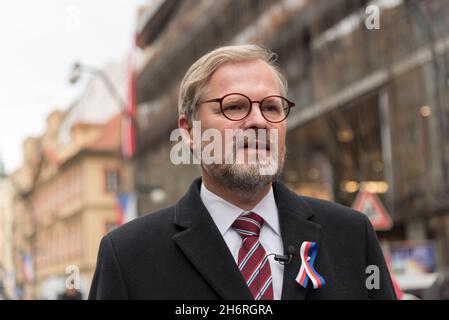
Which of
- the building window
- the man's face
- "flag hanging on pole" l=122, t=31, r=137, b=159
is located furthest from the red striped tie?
the building window

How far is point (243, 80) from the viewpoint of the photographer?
2164 millimetres

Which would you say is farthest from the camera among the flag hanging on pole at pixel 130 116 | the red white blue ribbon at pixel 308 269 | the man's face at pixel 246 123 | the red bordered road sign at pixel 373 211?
the flag hanging on pole at pixel 130 116

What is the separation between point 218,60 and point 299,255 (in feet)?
2.02

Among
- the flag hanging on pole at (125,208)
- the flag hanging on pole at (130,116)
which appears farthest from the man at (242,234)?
the flag hanging on pole at (130,116)

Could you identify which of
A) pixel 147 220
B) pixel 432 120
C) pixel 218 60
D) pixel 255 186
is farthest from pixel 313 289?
pixel 432 120

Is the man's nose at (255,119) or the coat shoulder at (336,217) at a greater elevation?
the man's nose at (255,119)

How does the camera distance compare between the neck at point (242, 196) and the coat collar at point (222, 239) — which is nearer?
the coat collar at point (222, 239)

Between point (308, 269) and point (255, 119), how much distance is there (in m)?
0.44

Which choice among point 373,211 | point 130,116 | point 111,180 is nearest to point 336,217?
point 373,211

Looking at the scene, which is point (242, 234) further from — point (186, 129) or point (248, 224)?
point (186, 129)

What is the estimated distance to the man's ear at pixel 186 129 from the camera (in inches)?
93.6

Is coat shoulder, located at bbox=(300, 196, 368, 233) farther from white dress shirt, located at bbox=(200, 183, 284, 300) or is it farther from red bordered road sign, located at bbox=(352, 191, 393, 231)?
red bordered road sign, located at bbox=(352, 191, 393, 231)

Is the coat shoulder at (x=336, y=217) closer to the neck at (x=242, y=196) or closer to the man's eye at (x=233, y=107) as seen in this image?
the neck at (x=242, y=196)

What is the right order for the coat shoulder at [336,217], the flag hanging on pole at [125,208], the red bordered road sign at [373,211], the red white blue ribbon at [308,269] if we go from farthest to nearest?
the flag hanging on pole at [125,208], the red bordered road sign at [373,211], the coat shoulder at [336,217], the red white blue ribbon at [308,269]
